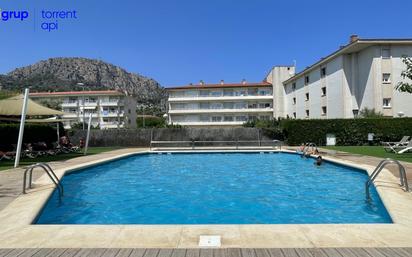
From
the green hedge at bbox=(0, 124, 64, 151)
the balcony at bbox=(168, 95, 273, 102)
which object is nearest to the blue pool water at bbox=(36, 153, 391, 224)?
the green hedge at bbox=(0, 124, 64, 151)

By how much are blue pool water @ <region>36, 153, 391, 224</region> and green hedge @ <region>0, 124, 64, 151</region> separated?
8330mm

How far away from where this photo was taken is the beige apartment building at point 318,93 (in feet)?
102

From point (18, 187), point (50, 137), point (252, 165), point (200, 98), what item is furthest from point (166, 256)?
point (200, 98)

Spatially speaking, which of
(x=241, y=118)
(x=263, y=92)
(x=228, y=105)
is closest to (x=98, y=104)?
(x=228, y=105)

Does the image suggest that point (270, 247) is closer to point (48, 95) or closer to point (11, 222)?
point (11, 222)

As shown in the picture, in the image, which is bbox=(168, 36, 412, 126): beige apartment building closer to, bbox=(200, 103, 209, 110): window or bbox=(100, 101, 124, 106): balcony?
bbox=(200, 103, 209, 110): window

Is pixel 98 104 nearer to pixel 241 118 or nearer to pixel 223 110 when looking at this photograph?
pixel 223 110

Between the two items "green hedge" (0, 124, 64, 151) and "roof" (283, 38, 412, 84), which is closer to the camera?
"green hedge" (0, 124, 64, 151)

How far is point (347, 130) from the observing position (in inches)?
1150

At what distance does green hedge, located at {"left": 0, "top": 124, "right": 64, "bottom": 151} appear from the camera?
20875 mm

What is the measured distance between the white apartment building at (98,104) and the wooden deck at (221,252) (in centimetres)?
7725

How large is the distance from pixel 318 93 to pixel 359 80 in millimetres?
6536

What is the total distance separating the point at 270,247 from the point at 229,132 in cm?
2830

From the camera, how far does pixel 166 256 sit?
430 cm
